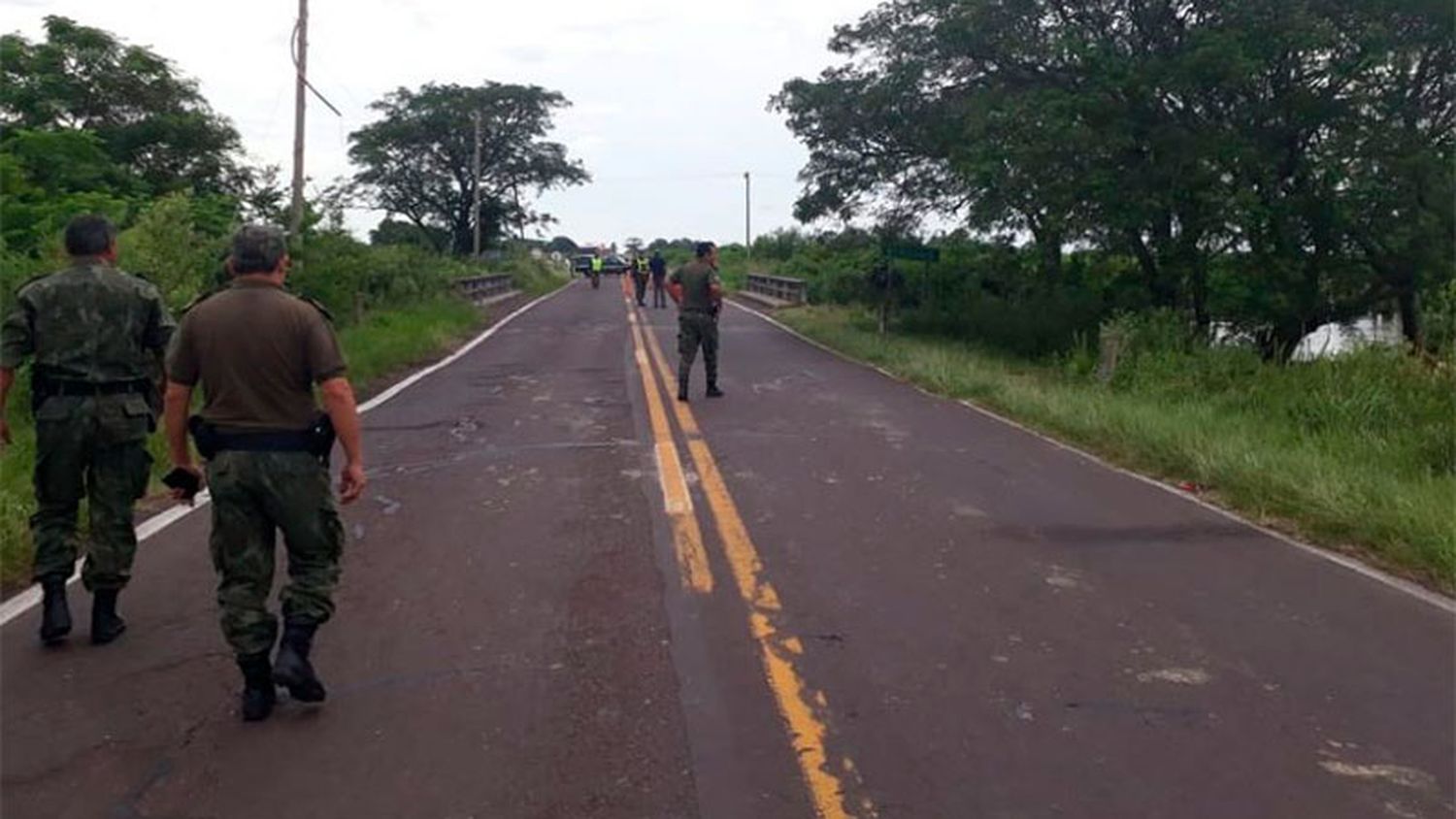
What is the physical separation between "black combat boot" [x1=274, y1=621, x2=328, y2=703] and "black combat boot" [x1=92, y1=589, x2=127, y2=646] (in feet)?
4.29

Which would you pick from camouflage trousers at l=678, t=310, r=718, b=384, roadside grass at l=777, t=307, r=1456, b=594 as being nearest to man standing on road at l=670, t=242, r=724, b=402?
camouflage trousers at l=678, t=310, r=718, b=384

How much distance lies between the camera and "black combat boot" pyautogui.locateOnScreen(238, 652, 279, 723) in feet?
16.5

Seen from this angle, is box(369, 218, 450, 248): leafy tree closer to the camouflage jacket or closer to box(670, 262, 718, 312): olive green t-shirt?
box(670, 262, 718, 312): olive green t-shirt

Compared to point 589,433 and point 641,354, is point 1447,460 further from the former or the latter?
point 641,354

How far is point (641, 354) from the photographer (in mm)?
21906

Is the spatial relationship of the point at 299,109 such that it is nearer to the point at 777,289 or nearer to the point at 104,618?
the point at 104,618

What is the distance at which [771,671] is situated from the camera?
5500 mm

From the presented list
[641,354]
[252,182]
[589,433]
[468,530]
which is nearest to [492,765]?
[468,530]

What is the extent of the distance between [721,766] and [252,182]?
28314 mm

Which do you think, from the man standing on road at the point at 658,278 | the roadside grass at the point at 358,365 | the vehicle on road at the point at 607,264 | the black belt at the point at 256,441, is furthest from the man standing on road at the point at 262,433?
the vehicle on road at the point at 607,264

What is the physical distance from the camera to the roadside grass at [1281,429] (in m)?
8.33

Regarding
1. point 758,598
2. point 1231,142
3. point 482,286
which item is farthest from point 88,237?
point 482,286

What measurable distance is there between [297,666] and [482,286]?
3678cm

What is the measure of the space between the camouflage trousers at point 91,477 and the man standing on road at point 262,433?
0.93 metres
